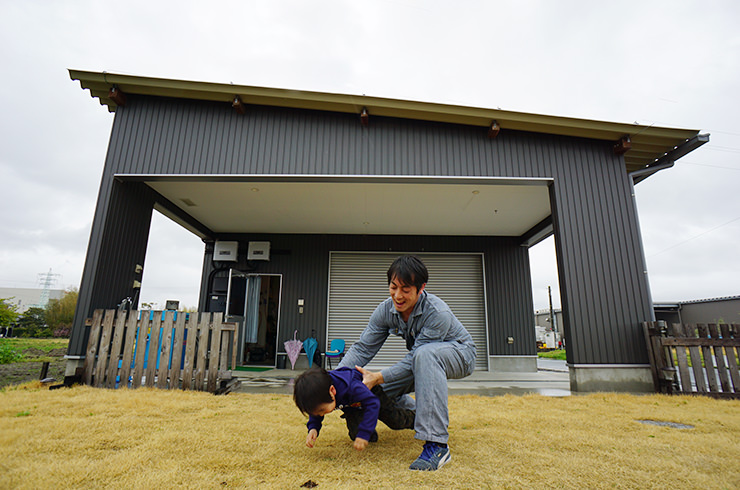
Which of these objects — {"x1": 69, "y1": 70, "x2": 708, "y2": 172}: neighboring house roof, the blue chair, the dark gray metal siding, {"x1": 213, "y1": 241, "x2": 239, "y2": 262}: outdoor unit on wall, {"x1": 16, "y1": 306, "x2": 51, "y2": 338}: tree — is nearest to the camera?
{"x1": 69, "y1": 70, "x2": 708, "y2": 172}: neighboring house roof

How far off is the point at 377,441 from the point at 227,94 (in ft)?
17.5

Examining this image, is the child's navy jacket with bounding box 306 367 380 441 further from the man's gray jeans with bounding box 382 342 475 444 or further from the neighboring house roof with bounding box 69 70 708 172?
the neighboring house roof with bounding box 69 70 708 172

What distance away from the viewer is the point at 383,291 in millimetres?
8578

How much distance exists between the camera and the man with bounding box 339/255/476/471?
1438 mm

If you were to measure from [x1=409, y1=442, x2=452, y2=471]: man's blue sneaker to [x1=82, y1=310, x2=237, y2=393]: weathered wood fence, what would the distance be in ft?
10.5

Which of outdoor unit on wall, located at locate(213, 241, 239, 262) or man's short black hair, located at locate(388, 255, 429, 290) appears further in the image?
outdoor unit on wall, located at locate(213, 241, 239, 262)

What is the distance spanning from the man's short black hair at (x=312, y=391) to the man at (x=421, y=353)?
201mm

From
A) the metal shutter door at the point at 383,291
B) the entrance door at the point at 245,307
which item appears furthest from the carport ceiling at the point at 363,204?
the entrance door at the point at 245,307

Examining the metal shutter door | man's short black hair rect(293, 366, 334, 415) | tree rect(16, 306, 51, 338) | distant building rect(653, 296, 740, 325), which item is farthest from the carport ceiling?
distant building rect(653, 296, 740, 325)

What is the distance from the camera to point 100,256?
482cm

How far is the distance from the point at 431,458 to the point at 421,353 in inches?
16.6

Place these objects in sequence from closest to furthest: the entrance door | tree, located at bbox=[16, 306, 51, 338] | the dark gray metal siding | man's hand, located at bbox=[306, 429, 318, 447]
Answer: man's hand, located at bbox=[306, 429, 318, 447], the dark gray metal siding, the entrance door, tree, located at bbox=[16, 306, 51, 338]

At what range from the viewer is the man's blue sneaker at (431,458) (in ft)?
4.51

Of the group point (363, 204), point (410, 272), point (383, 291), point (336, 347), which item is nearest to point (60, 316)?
point (336, 347)
